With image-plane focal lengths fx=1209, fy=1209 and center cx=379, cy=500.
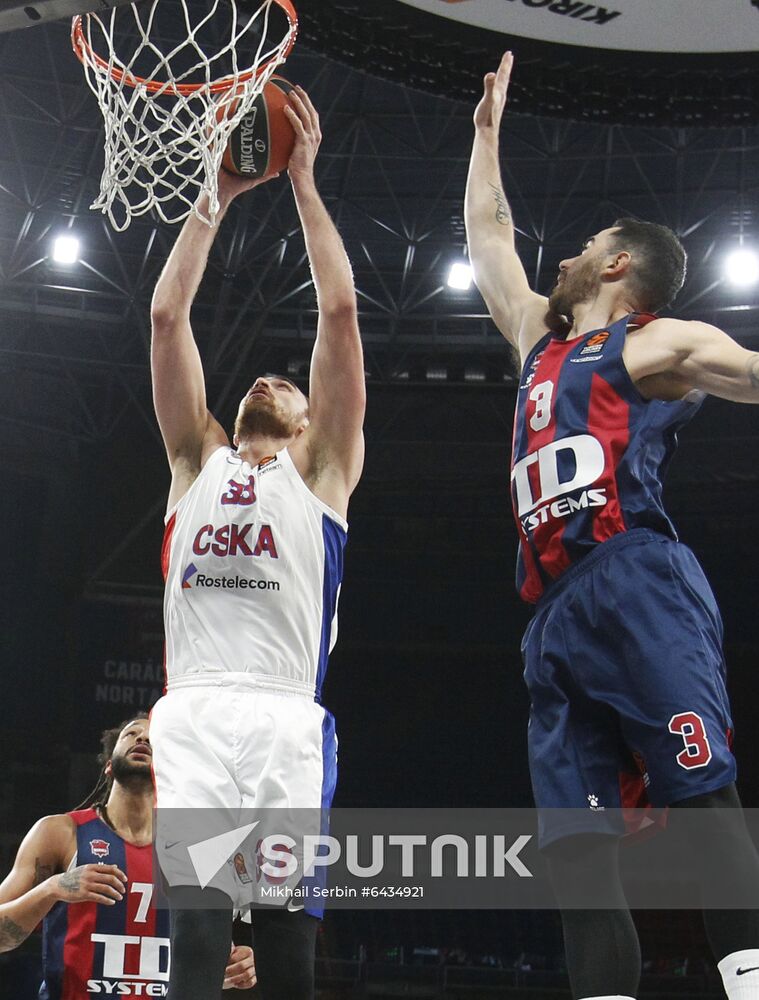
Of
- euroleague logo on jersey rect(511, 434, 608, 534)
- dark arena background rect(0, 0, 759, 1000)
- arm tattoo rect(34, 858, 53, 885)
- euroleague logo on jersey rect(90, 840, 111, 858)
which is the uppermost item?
dark arena background rect(0, 0, 759, 1000)

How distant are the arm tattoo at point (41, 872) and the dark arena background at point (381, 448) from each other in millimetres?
6722

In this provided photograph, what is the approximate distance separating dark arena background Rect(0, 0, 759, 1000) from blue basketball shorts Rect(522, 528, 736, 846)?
9720 millimetres

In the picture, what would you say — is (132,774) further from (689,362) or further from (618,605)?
(689,362)

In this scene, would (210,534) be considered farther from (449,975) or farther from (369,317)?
(369,317)

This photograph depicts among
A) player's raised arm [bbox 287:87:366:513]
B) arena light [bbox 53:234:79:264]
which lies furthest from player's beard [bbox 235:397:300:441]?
arena light [bbox 53:234:79:264]

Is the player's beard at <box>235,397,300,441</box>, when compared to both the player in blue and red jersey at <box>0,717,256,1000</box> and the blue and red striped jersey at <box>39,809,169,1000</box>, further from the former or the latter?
the blue and red striped jersey at <box>39,809,169,1000</box>

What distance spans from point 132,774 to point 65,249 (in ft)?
31.2

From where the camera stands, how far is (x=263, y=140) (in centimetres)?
411

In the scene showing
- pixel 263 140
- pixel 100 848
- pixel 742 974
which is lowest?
pixel 742 974

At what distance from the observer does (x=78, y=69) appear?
1258cm

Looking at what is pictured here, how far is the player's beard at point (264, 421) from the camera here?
3883mm

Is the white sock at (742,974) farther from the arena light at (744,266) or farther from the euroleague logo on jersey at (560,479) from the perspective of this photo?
the arena light at (744,266)

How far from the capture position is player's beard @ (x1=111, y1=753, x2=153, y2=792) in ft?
17.0

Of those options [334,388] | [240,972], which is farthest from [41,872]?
[334,388]
